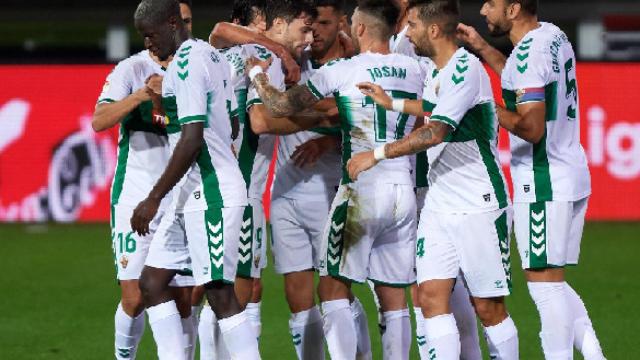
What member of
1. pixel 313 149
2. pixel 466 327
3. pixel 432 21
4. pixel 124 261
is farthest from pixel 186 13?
pixel 466 327

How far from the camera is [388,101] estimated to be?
6.96m

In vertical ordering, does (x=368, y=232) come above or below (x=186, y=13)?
below

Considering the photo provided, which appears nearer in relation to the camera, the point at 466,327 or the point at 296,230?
the point at 466,327

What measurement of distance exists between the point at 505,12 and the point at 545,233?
50.4 inches

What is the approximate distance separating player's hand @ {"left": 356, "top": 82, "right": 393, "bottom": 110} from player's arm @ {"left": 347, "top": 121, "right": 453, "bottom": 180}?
0.25 meters

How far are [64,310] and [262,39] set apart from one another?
4.37 metres

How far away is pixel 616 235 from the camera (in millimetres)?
15891

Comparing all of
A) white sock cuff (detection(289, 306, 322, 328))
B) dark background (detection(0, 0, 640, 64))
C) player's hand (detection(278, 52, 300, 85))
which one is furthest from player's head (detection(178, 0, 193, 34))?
dark background (detection(0, 0, 640, 64))

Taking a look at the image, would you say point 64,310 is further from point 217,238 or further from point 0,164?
point 0,164

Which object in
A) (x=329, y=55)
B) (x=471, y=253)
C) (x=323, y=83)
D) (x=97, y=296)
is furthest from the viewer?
(x=97, y=296)

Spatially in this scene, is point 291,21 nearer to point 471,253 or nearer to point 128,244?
point 128,244

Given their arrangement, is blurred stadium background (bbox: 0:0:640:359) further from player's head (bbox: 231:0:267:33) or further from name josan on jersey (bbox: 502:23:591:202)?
player's head (bbox: 231:0:267:33)

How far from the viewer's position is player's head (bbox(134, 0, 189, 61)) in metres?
6.86

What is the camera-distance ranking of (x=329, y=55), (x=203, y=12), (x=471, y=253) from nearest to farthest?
(x=471, y=253)
(x=329, y=55)
(x=203, y=12)
